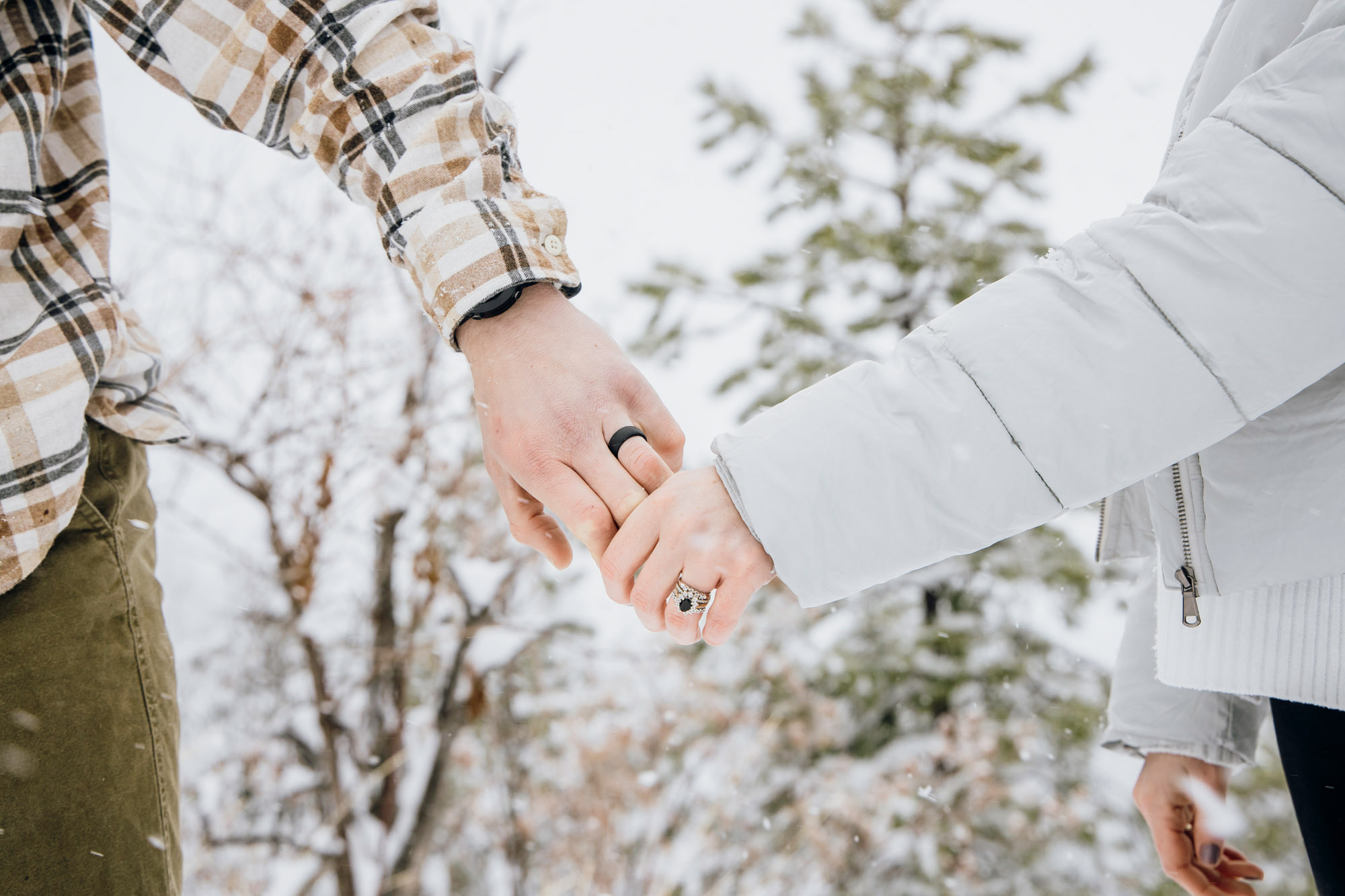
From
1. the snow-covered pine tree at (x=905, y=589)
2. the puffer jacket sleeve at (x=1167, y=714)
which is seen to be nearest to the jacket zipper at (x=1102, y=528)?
the puffer jacket sleeve at (x=1167, y=714)

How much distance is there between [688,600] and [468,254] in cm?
58

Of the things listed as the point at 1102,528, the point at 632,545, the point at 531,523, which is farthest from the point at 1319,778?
the point at 531,523

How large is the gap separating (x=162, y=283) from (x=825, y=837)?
4333mm

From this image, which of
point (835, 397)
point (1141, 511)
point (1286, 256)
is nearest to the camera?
point (1286, 256)

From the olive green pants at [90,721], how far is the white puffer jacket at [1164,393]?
2.71 feet

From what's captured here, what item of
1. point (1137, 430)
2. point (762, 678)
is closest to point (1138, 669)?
point (1137, 430)

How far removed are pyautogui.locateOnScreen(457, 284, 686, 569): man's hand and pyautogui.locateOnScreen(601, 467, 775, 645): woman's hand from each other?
0.07 metres

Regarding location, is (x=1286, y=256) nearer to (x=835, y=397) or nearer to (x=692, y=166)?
(x=835, y=397)

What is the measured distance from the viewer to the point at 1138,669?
1419 millimetres

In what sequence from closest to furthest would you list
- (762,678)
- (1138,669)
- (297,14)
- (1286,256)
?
(1286,256) < (297,14) < (1138,669) < (762,678)

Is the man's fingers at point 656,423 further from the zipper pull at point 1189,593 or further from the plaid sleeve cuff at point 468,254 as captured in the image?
the zipper pull at point 1189,593

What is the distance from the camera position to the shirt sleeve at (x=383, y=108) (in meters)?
1.00

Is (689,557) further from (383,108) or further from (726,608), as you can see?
(383,108)

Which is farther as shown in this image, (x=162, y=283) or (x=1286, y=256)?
(x=162, y=283)
